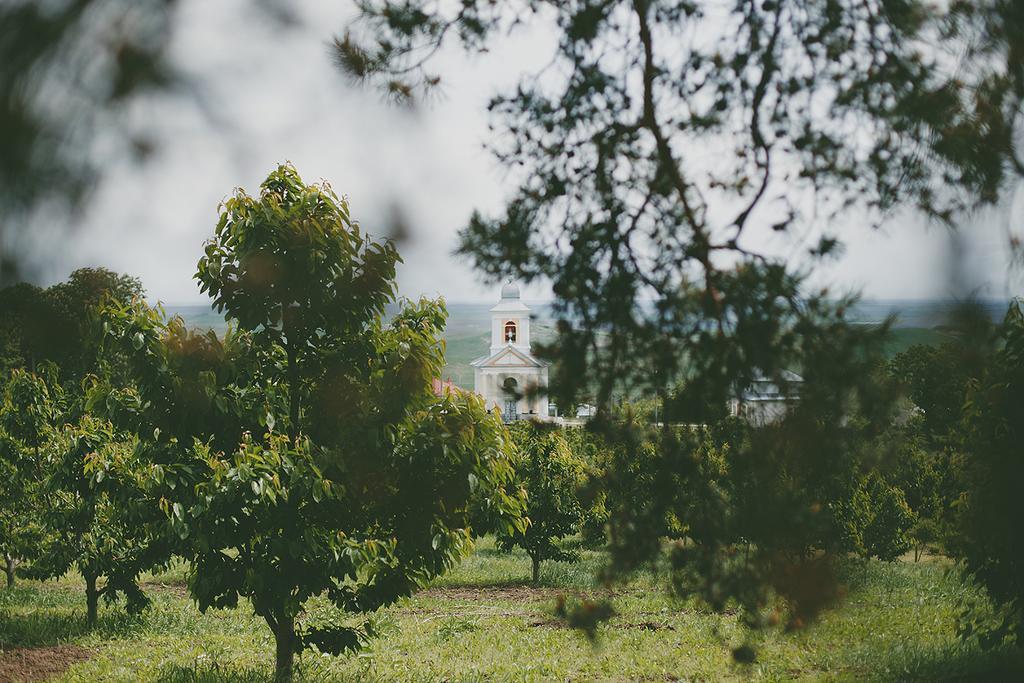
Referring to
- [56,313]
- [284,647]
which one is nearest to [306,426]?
[284,647]

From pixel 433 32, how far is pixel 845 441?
7.69ft

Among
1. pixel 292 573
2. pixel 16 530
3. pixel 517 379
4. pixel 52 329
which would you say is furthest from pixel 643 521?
pixel 16 530

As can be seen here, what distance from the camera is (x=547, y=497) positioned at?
14.9 m

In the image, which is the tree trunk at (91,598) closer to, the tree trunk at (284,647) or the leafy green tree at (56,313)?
the tree trunk at (284,647)

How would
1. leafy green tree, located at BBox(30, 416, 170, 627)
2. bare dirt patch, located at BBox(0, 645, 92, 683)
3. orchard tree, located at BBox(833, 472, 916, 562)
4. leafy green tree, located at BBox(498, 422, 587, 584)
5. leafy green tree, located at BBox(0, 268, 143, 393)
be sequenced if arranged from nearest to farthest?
1. leafy green tree, located at BBox(0, 268, 143, 393)
2. bare dirt patch, located at BBox(0, 645, 92, 683)
3. leafy green tree, located at BBox(30, 416, 170, 627)
4. leafy green tree, located at BBox(498, 422, 587, 584)
5. orchard tree, located at BBox(833, 472, 916, 562)

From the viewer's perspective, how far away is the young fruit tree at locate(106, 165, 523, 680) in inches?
218

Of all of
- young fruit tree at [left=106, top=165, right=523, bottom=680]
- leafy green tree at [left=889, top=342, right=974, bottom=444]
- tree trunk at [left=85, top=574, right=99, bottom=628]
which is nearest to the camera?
leafy green tree at [left=889, top=342, right=974, bottom=444]

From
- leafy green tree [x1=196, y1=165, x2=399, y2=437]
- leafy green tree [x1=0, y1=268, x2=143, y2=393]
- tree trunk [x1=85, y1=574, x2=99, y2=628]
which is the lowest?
tree trunk [x1=85, y1=574, x2=99, y2=628]

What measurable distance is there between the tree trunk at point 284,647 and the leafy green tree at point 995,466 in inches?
201

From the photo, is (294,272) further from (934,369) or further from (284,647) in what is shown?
(934,369)

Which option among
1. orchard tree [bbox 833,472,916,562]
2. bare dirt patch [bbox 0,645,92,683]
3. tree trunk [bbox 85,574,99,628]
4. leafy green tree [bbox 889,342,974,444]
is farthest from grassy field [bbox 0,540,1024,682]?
orchard tree [bbox 833,472,916,562]

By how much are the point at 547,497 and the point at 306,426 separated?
30.2ft

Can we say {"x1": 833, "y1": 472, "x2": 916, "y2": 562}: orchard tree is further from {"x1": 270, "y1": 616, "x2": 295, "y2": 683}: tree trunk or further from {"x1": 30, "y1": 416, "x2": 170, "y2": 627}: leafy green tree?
{"x1": 30, "y1": 416, "x2": 170, "y2": 627}: leafy green tree

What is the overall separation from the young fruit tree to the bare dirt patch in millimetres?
3087
